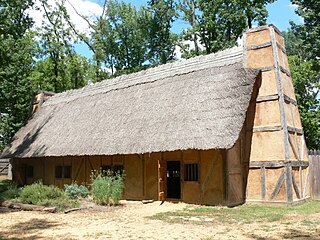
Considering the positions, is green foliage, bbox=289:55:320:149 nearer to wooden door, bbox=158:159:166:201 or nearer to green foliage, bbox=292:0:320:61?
green foliage, bbox=292:0:320:61

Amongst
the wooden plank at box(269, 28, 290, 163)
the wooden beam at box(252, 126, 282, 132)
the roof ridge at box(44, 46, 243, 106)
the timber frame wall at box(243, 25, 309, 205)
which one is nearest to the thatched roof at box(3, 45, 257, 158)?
the roof ridge at box(44, 46, 243, 106)

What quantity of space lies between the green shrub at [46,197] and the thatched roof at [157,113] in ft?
7.93

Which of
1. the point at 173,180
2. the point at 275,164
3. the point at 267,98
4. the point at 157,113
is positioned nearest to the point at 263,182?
the point at 275,164

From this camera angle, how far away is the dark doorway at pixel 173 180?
16.2 meters

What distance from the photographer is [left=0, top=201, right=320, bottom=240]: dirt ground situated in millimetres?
8828

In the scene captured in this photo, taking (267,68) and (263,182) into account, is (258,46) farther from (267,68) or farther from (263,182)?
(263,182)

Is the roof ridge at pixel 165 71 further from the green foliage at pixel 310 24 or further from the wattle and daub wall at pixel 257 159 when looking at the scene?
the green foliage at pixel 310 24

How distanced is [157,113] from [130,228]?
7.16m

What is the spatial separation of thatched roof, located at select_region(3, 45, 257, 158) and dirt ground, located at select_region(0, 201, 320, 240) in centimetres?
323

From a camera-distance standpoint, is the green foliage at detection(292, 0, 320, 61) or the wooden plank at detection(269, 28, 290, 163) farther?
the green foliage at detection(292, 0, 320, 61)

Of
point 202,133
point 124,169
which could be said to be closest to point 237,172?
point 202,133

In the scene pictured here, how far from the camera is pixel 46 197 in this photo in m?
15.1

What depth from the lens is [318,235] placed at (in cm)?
859

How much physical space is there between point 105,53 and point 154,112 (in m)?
23.3
